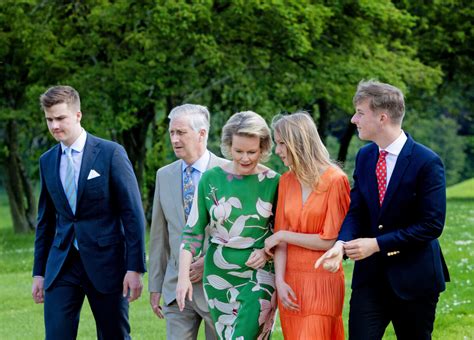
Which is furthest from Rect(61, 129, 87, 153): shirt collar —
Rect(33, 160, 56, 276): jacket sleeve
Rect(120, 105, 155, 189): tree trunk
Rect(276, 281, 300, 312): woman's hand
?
Rect(120, 105, 155, 189): tree trunk

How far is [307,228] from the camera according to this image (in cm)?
609

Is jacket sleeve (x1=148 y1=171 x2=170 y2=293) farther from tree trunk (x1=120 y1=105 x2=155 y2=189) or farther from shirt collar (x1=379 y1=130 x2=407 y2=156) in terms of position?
tree trunk (x1=120 y1=105 x2=155 y2=189)

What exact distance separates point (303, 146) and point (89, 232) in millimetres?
1838

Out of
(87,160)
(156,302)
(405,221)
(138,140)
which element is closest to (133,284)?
(156,302)

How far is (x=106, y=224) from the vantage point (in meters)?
7.10

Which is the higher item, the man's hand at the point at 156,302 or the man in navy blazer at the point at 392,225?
the man in navy blazer at the point at 392,225

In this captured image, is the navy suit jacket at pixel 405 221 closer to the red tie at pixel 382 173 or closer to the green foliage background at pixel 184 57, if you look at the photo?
the red tie at pixel 382 173

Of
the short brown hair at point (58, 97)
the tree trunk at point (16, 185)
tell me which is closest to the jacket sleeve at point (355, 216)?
the short brown hair at point (58, 97)

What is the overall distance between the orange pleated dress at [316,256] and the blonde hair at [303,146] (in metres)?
0.08

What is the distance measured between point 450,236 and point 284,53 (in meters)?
9.22

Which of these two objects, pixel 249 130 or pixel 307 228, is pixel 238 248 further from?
pixel 249 130

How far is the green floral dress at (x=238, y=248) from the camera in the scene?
625cm

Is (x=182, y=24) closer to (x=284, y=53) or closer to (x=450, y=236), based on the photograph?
(x=284, y=53)

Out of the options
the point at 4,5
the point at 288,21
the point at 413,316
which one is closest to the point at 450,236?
the point at 288,21
